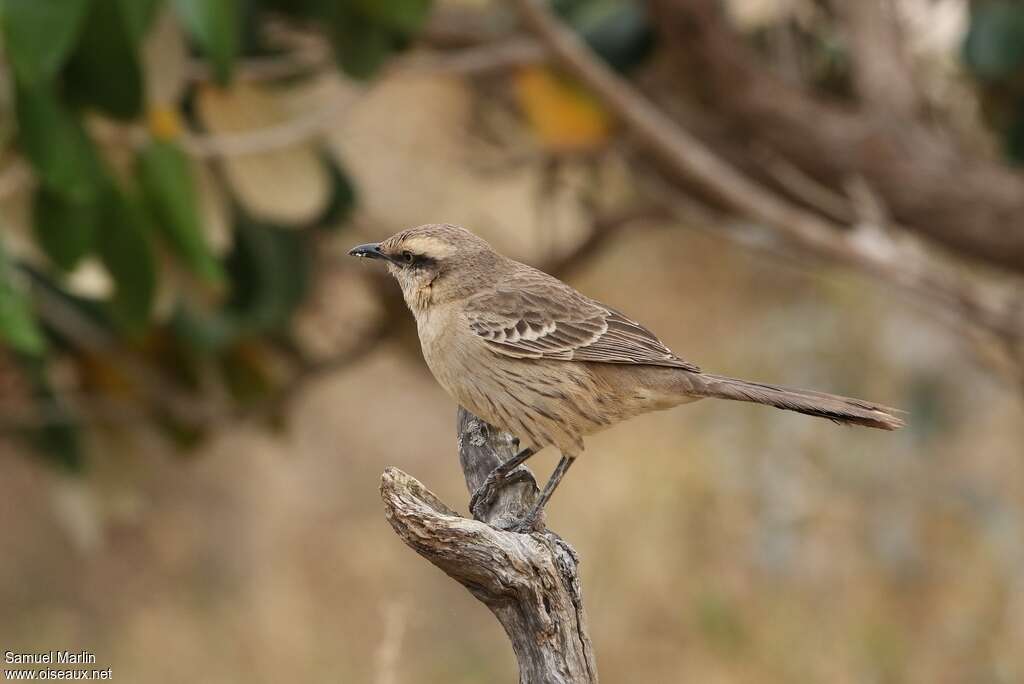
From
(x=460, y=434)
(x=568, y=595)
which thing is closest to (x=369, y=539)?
(x=460, y=434)

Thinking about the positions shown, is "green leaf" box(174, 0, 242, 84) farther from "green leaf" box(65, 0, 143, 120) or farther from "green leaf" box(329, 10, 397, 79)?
"green leaf" box(329, 10, 397, 79)

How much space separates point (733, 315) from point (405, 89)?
3768mm

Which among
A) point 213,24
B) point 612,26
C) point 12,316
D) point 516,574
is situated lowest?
point 516,574

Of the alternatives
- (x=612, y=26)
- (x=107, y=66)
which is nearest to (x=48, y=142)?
(x=107, y=66)

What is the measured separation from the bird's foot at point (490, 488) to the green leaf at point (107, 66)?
6.71ft

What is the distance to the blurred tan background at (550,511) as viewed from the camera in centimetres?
800

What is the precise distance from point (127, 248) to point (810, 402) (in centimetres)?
281

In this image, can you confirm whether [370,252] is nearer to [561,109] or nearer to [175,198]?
[175,198]

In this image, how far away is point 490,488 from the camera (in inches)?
159

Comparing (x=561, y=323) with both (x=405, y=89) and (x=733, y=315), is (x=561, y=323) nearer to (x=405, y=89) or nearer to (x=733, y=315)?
(x=405, y=89)

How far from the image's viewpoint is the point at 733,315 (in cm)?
1282

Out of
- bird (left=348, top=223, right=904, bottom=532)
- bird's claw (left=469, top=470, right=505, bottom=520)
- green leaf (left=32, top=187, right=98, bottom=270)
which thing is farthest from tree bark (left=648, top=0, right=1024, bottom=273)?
bird's claw (left=469, top=470, right=505, bottom=520)

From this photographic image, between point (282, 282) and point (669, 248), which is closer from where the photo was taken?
point (282, 282)

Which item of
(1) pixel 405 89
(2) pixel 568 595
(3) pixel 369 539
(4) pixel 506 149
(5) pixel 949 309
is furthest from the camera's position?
(1) pixel 405 89
